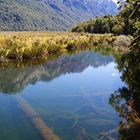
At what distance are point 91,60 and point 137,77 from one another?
1797 centimetres

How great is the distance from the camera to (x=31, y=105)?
666 inches

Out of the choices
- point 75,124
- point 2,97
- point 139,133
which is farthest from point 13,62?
point 139,133

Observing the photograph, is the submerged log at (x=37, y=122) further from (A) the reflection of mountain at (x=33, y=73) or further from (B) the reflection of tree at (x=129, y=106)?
(A) the reflection of mountain at (x=33, y=73)

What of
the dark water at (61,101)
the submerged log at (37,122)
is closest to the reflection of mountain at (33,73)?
the dark water at (61,101)

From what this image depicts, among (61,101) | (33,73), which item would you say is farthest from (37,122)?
(33,73)

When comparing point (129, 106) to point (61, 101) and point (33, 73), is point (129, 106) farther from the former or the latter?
point (33, 73)

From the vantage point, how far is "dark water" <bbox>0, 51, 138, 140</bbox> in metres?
13.1

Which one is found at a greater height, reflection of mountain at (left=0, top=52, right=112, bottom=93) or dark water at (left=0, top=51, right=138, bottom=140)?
dark water at (left=0, top=51, right=138, bottom=140)

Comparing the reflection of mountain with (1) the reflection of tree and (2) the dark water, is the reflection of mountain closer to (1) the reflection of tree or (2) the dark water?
(2) the dark water

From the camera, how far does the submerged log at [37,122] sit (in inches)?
487

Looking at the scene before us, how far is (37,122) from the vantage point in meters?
14.0

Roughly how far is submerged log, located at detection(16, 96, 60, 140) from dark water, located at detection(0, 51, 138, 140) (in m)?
0.13

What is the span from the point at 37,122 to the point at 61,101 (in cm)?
425

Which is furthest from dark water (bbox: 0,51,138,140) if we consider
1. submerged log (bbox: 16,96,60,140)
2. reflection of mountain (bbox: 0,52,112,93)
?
submerged log (bbox: 16,96,60,140)
